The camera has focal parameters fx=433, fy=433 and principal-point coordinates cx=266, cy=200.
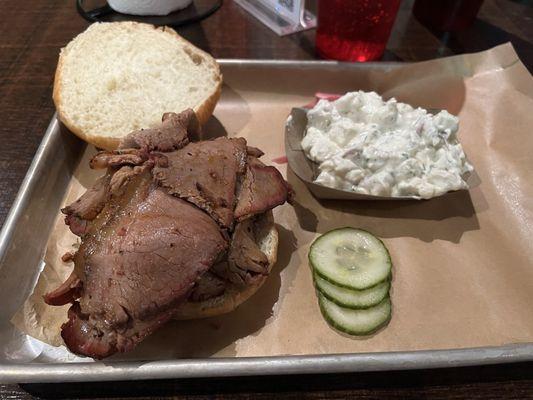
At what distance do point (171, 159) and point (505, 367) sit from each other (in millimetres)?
1567

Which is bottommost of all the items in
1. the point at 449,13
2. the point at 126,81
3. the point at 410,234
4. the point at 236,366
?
the point at 410,234

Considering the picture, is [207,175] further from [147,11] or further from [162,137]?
[147,11]

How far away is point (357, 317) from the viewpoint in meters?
1.80

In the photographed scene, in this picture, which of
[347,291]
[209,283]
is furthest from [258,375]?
[347,291]

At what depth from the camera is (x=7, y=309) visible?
1749mm

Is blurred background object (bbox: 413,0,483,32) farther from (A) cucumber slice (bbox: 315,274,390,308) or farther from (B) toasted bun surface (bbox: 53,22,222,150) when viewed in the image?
(A) cucumber slice (bbox: 315,274,390,308)

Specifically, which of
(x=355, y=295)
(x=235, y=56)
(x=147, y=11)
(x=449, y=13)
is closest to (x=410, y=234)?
(x=355, y=295)

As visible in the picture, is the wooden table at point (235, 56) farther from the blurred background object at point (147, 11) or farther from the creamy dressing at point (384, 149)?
the creamy dressing at point (384, 149)

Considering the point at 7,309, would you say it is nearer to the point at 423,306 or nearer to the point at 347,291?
the point at 347,291

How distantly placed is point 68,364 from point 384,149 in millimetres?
1654

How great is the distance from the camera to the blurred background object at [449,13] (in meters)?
3.43

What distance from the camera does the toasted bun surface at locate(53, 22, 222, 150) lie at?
228 cm

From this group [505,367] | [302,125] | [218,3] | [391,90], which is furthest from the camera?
[218,3]

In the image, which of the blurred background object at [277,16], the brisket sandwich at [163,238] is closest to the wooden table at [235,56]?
the blurred background object at [277,16]
